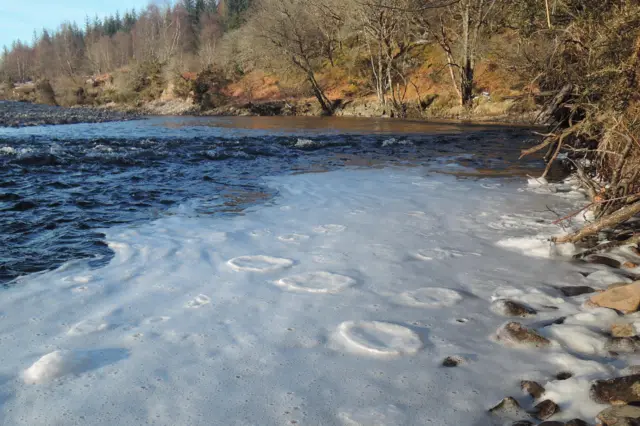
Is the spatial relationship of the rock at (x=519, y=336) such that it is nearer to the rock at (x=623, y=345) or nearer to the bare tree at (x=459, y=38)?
the rock at (x=623, y=345)

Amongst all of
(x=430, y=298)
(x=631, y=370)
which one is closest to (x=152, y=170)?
(x=430, y=298)

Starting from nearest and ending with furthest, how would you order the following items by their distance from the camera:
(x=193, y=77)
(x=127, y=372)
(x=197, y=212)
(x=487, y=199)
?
(x=127, y=372), (x=197, y=212), (x=487, y=199), (x=193, y=77)

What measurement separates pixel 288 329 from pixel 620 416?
1.56 metres

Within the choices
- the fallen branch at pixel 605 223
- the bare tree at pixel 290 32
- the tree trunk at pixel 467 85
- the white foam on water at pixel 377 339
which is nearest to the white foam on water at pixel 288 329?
the white foam on water at pixel 377 339

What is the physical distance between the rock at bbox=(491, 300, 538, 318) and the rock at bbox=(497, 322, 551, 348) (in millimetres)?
213

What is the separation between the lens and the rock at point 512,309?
8.70 ft

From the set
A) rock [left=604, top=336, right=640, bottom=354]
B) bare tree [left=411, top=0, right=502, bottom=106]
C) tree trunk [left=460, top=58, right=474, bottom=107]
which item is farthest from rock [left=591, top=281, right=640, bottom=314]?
tree trunk [left=460, top=58, right=474, bottom=107]

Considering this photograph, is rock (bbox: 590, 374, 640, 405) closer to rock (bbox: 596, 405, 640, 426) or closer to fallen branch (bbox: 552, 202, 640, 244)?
rock (bbox: 596, 405, 640, 426)

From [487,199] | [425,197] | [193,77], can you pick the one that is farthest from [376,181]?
[193,77]

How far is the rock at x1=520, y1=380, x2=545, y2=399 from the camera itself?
1.92 m

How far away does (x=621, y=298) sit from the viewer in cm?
262

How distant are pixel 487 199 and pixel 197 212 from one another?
3545 mm

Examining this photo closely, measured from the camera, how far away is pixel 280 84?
114 feet

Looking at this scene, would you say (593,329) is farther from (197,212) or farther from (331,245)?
(197,212)
